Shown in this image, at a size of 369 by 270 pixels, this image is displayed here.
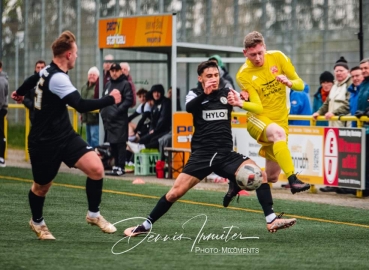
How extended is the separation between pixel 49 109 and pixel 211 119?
5.44ft

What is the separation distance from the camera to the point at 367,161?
604 inches

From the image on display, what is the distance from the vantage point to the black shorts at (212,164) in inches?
401

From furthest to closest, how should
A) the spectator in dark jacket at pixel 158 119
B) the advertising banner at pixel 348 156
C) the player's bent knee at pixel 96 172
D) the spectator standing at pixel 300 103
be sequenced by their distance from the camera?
1. the spectator in dark jacket at pixel 158 119
2. the spectator standing at pixel 300 103
3. the advertising banner at pixel 348 156
4. the player's bent knee at pixel 96 172

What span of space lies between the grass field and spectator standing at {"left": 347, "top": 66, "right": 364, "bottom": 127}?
2079 mm

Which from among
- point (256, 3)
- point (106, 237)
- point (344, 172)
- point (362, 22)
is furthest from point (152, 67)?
point (106, 237)

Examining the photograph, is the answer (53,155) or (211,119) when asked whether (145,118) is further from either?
(53,155)

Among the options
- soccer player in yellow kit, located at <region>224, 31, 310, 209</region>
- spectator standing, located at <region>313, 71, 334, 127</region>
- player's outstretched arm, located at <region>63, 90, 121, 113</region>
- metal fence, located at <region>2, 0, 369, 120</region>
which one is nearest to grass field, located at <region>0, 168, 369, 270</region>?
soccer player in yellow kit, located at <region>224, 31, 310, 209</region>

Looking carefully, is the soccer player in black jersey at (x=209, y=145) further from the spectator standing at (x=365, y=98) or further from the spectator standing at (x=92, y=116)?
the spectator standing at (x=92, y=116)

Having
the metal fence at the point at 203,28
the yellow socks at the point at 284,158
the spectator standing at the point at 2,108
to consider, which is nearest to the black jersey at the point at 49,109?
the yellow socks at the point at 284,158

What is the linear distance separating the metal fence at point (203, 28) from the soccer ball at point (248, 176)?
9126mm

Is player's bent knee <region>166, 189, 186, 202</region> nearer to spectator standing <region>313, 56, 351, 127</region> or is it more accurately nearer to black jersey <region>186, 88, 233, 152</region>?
black jersey <region>186, 88, 233, 152</region>

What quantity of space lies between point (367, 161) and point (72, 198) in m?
4.45

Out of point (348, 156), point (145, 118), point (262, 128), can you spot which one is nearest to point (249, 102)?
point (262, 128)

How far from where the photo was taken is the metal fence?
19766 millimetres
